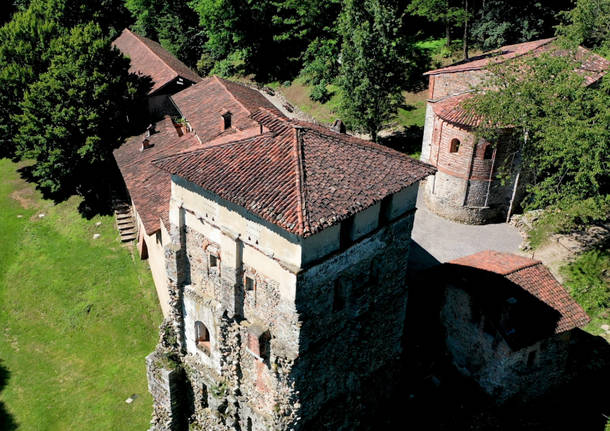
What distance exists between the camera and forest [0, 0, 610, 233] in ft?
99.2

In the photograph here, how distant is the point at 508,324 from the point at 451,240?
35.9 feet

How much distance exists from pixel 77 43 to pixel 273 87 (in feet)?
81.8

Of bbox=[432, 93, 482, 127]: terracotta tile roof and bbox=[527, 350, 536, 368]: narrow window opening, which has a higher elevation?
bbox=[432, 93, 482, 127]: terracotta tile roof

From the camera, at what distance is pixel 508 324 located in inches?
985

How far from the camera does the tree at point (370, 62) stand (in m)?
39.4

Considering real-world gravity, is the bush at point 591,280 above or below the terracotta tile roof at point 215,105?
below

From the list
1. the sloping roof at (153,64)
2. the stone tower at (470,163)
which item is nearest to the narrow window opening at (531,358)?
the stone tower at (470,163)

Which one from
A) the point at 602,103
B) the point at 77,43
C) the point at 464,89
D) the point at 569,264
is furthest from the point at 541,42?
the point at 77,43

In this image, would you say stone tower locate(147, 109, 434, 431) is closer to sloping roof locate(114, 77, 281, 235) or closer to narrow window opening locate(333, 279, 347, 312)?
narrow window opening locate(333, 279, 347, 312)

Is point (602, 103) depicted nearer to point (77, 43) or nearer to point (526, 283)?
point (526, 283)

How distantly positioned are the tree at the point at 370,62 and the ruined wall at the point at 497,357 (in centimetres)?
1863

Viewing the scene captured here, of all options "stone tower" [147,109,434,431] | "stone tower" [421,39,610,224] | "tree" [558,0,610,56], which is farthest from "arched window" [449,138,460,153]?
"stone tower" [147,109,434,431]

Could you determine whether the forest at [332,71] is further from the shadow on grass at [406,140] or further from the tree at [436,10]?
the shadow on grass at [406,140]

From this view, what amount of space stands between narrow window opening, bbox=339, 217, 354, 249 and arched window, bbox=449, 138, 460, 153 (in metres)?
18.1
